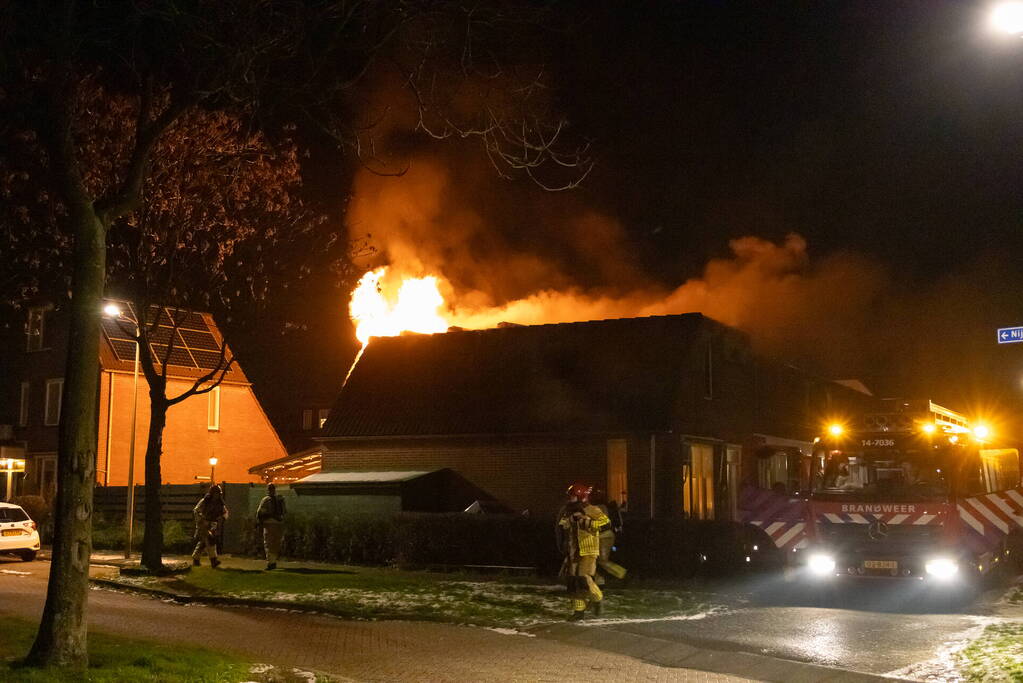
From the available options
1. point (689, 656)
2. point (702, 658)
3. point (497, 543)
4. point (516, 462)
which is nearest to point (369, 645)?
point (689, 656)

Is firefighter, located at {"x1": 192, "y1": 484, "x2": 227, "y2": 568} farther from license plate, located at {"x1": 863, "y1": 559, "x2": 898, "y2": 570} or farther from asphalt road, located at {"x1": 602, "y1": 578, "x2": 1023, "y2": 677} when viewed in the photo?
license plate, located at {"x1": 863, "y1": 559, "x2": 898, "y2": 570}

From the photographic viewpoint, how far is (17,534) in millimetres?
25078

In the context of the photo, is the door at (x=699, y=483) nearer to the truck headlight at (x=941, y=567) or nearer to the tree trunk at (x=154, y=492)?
the truck headlight at (x=941, y=567)

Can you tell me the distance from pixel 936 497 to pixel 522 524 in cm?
758

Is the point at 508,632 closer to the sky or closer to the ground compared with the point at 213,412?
A: closer to the ground

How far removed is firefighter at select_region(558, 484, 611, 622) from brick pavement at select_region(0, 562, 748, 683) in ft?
4.93

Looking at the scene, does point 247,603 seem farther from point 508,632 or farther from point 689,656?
point 689,656

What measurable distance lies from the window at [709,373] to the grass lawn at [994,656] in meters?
17.0

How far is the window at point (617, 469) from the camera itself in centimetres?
2881

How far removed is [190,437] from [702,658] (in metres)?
34.6

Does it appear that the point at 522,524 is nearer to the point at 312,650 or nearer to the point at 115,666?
the point at 312,650

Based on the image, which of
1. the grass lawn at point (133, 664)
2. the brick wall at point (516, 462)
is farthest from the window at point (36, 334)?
the grass lawn at point (133, 664)

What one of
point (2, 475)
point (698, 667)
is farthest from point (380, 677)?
point (2, 475)

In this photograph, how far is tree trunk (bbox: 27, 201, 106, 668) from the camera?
978 centimetres
